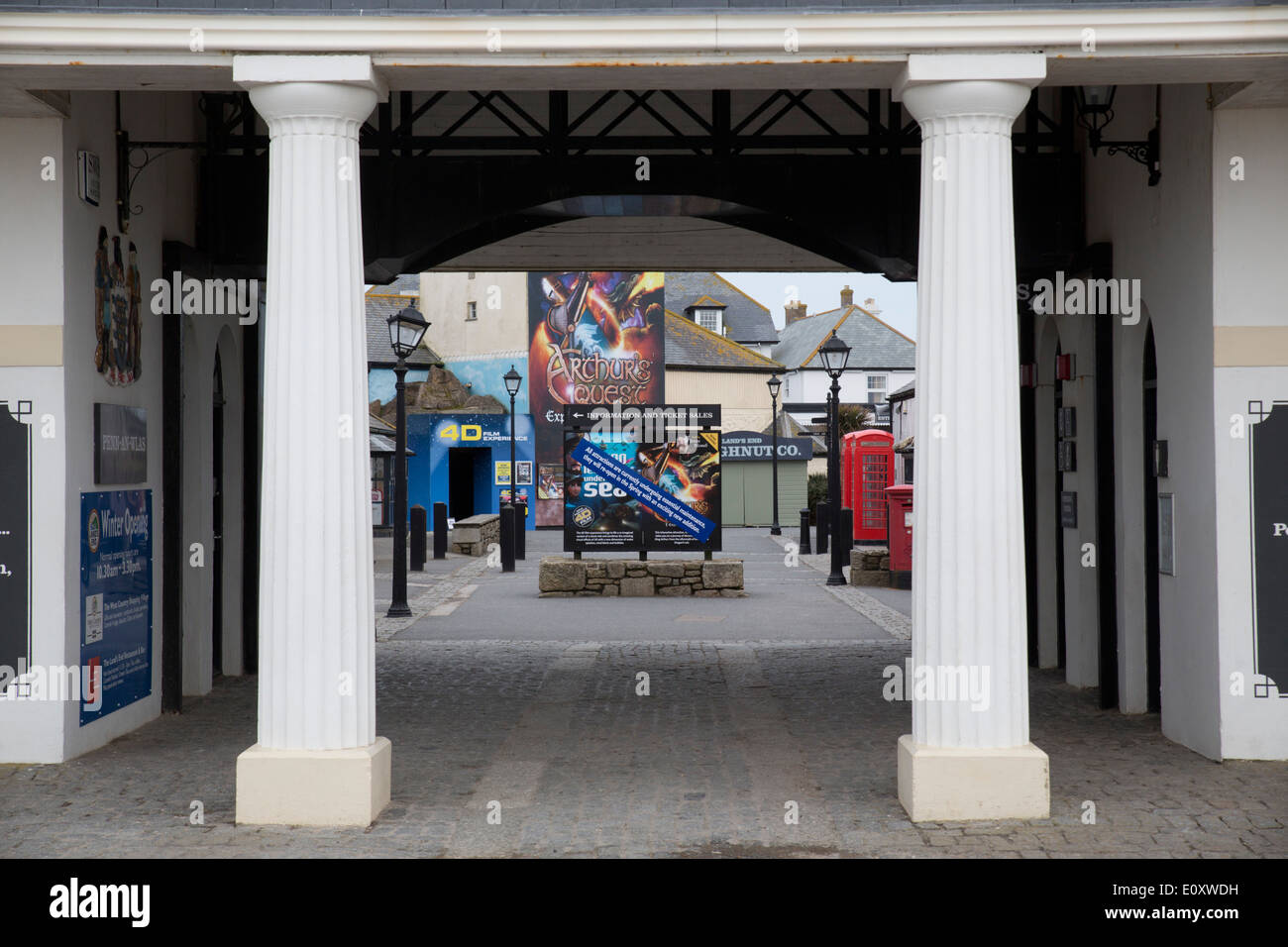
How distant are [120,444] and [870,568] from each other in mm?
14323

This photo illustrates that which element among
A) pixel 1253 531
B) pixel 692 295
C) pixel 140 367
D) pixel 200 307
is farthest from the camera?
pixel 692 295

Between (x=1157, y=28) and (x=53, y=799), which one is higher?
(x=1157, y=28)

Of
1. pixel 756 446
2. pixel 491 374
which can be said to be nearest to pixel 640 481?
pixel 491 374

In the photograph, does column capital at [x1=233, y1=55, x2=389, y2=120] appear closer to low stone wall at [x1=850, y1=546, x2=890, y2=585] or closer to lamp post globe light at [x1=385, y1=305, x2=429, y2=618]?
lamp post globe light at [x1=385, y1=305, x2=429, y2=618]

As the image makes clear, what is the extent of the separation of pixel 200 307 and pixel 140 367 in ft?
3.59

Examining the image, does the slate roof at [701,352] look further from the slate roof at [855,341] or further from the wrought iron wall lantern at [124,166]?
the wrought iron wall lantern at [124,166]

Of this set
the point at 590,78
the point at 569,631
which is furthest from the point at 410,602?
the point at 590,78

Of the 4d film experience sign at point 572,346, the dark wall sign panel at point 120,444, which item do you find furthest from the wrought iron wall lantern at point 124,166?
the 4d film experience sign at point 572,346

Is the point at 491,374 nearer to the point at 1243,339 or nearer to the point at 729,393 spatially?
the point at 729,393

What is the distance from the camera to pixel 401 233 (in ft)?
31.0

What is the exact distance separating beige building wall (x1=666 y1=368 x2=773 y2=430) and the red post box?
22967mm

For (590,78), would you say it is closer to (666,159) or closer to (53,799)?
(666,159)

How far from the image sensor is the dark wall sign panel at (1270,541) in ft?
24.4

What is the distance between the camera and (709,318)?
52.0m
